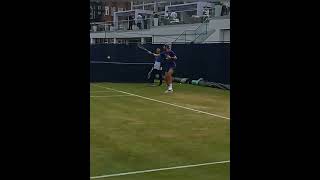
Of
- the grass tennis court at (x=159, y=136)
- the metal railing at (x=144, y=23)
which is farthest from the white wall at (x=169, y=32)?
the grass tennis court at (x=159, y=136)

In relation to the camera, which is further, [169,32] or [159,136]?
[169,32]

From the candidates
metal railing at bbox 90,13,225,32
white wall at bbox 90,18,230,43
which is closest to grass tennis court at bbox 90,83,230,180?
white wall at bbox 90,18,230,43

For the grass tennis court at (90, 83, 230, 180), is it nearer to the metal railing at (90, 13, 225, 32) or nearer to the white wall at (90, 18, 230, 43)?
the white wall at (90, 18, 230, 43)

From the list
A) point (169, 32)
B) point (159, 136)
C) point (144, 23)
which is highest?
point (144, 23)

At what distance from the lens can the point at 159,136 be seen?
381 inches

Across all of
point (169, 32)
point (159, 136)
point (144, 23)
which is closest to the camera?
point (159, 136)

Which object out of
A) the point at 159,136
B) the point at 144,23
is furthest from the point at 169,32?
the point at 159,136

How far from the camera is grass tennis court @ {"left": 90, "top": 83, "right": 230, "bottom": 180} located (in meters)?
6.89

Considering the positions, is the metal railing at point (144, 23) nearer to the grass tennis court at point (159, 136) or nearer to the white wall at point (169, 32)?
the white wall at point (169, 32)

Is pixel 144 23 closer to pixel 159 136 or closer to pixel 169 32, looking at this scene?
pixel 169 32
